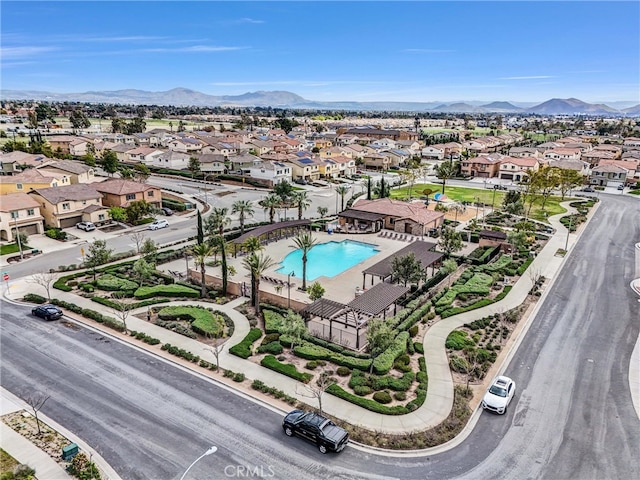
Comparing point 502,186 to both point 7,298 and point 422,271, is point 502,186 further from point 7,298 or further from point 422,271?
point 7,298

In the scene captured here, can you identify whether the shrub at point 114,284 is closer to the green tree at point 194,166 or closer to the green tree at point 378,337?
the green tree at point 378,337

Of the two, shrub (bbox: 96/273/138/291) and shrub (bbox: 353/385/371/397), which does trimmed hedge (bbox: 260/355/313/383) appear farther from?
shrub (bbox: 96/273/138/291)

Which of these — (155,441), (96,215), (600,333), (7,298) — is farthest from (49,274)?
(600,333)

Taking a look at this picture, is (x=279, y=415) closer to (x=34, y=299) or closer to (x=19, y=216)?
(x=34, y=299)

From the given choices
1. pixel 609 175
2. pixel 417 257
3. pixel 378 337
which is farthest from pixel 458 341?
pixel 609 175

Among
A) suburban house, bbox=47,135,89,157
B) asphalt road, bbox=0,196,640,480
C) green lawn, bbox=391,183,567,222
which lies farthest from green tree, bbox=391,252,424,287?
suburban house, bbox=47,135,89,157

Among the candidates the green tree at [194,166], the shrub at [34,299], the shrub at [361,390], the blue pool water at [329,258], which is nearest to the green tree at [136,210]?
the blue pool water at [329,258]
